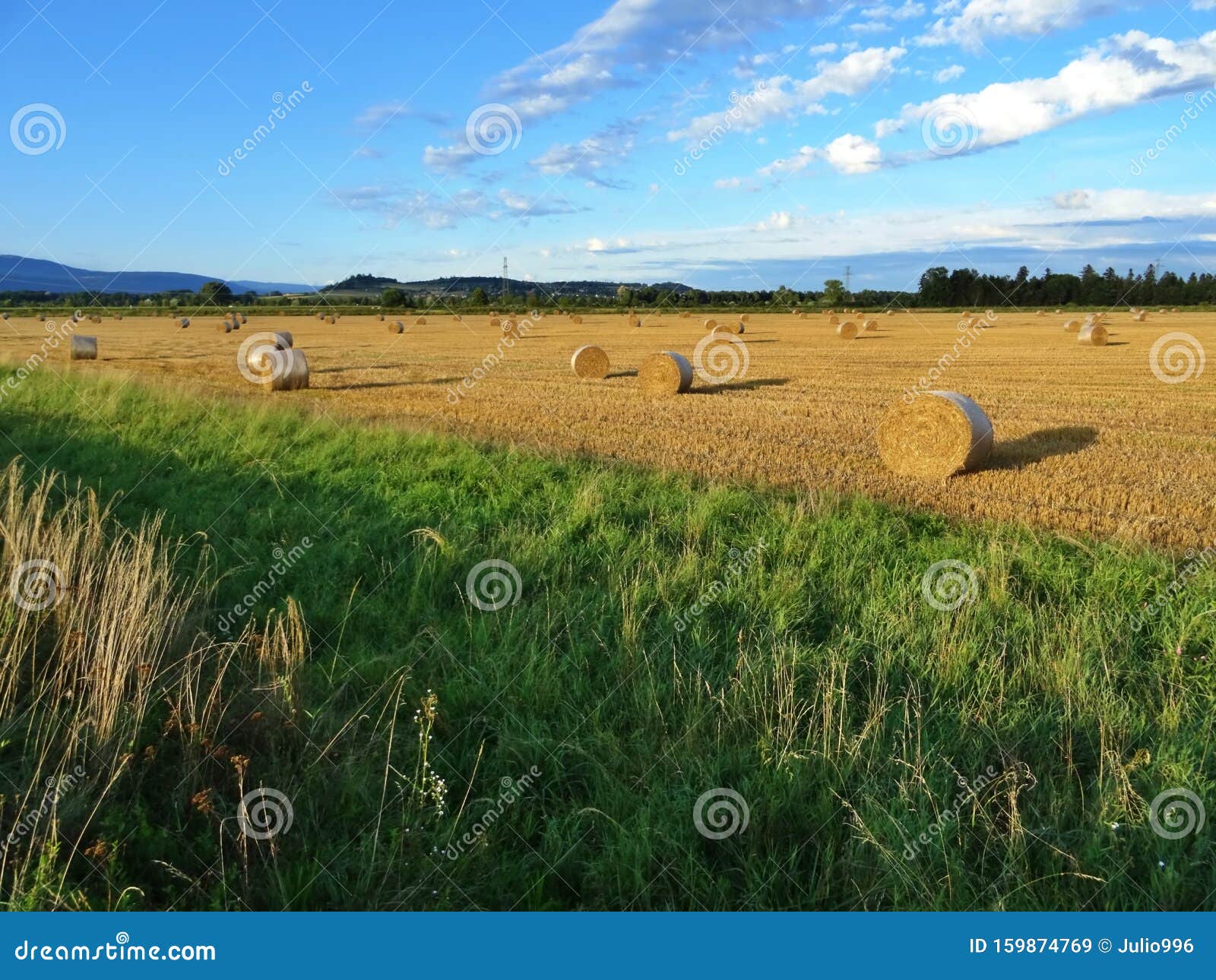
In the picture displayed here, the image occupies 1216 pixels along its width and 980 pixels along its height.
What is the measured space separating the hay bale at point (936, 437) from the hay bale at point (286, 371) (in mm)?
15768

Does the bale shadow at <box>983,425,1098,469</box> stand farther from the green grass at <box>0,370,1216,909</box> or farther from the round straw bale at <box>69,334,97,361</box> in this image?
the round straw bale at <box>69,334,97,361</box>

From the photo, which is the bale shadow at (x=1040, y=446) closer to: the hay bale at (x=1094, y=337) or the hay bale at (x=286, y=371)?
the hay bale at (x=286, y=371)

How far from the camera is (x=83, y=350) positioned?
32.2 meters

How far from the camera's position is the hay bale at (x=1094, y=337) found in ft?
125

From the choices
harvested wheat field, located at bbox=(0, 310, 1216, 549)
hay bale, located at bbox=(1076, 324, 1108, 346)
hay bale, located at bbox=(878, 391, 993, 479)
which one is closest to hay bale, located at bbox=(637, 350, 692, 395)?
harvested wheat field, located at bbox=(0, 310, 1216, 549)

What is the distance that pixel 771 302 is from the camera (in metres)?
90.4

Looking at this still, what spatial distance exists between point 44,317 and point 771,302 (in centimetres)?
6686

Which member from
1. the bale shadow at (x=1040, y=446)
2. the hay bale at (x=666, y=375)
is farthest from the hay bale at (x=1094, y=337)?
the bale shadow at (x=1040, y=446)

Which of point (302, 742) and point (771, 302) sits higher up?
point (771, 302)

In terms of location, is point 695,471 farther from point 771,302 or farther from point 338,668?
point 771,302

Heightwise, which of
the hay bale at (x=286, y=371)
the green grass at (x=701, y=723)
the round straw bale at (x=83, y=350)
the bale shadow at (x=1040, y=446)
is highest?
the round straw bale at (x=83, y=350)

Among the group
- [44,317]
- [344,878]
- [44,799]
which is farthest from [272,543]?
[44,317]

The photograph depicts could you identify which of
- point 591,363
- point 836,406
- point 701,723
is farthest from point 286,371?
point 701,723
